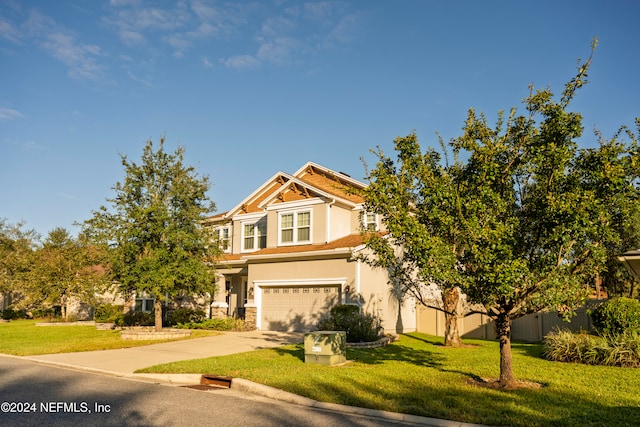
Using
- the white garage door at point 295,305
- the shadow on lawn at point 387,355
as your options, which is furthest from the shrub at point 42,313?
the shadow on lawn at point 387,355

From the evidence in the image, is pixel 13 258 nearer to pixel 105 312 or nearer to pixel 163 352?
pixel 105 312

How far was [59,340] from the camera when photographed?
21.3m

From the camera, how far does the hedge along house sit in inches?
861

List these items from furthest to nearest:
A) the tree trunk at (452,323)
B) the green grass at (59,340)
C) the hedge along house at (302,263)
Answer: the hedge along house at (302,263)
the green grass at (59,340)
the tree trunk at (452,323)

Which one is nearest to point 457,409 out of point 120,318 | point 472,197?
point 472,197

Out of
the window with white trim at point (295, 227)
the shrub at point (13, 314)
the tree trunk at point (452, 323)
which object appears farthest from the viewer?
the shrub at point (13, 314)

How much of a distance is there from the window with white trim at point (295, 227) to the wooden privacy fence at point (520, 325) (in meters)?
6.79

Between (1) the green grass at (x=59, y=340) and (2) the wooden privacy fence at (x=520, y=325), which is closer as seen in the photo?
(1) the green grass at (x=59, y=340)

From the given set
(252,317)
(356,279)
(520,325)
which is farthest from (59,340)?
(520,325)

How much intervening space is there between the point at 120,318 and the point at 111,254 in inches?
273

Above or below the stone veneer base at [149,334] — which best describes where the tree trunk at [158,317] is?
above

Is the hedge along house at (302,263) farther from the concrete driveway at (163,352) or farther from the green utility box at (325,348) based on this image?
the green utility box at (325,348)

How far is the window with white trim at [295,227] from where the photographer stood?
24578 mm

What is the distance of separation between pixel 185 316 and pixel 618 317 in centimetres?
2013
